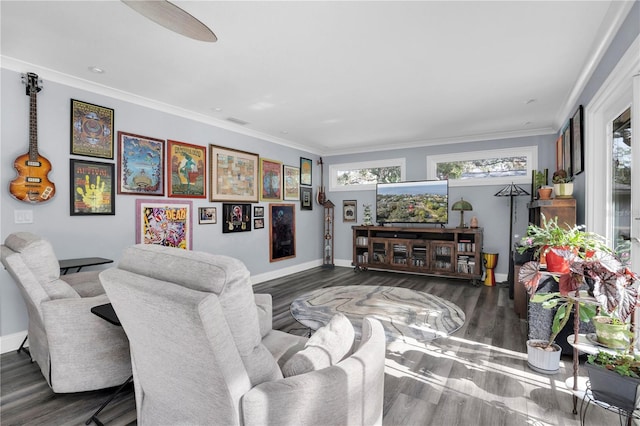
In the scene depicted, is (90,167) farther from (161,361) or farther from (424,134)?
(424,134)

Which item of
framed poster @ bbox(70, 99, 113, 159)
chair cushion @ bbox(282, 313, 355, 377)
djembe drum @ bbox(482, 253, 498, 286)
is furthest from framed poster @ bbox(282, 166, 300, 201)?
chair cushion @ bbox(282, 313, 355, 377)

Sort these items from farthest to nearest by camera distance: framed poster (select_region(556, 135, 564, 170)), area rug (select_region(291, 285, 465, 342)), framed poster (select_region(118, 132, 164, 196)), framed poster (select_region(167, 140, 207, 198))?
framed poster (select_region(556, 135, 564, 170)), framed poster (select_region(167, 140, 207, 198)), framed poster (select_region(118, 132, 164, 196)), area rug (select_region(291, 285, 465, 342))

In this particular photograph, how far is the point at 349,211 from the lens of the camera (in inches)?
267

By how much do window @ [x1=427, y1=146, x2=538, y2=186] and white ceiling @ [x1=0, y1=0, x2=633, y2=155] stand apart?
0.98 metres

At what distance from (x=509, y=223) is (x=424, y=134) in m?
2.02

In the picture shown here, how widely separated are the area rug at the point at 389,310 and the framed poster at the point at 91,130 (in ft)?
8.81

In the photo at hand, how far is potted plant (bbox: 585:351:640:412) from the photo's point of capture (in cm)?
151

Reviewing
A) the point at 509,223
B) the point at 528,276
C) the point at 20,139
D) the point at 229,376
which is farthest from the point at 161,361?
the point at 509,223

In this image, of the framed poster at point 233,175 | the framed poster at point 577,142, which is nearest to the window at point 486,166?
the framed poster at point 577,142

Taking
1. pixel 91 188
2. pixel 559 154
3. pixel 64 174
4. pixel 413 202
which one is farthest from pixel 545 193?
pixel 64 174

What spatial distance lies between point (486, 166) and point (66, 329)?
5.87 meters

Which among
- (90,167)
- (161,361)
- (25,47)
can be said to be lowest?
(161,361)

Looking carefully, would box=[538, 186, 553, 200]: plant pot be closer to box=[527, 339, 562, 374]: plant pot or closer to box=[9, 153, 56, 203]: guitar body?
box=[527, 339, 562, 374]: plant pot

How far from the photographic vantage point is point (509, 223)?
17.5ft
